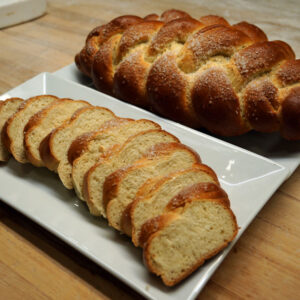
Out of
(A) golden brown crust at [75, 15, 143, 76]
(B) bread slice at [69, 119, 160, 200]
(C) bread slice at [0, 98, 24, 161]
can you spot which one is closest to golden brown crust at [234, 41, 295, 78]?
(B) bread slice at [69, 119, 160, 200]

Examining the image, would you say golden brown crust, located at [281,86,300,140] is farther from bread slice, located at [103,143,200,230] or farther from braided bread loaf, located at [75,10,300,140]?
bread slice, located at [103,143,200,230]

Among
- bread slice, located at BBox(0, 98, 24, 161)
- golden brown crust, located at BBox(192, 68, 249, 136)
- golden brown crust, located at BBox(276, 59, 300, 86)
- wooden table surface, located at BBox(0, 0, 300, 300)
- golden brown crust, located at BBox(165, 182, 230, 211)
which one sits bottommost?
wooden table surface, located at BBox(0, 0, 300, 300)

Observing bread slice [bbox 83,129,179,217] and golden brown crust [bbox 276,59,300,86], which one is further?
golden brown crust [bbox 276,59,300,86]

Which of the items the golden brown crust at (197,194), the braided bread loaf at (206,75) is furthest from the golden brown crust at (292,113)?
the golden brown crust at (197,194)

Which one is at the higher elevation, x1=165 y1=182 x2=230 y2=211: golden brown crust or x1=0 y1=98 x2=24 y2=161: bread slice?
Answer: x1=165 y1=182 x2=230 y2=211: golden brown crust

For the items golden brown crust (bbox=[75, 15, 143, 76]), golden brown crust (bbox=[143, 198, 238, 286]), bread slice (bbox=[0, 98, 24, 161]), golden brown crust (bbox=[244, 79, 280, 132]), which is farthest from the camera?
golden brown crust (bbox=[75, 15, 143, 76])

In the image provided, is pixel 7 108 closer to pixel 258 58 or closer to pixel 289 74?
pixel 258 58
